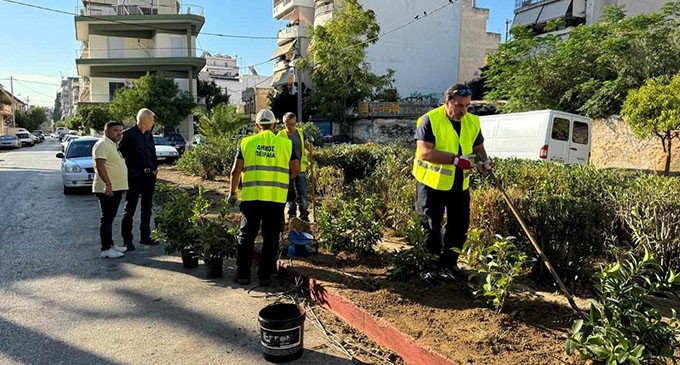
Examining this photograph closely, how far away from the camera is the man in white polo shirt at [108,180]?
583 centimetres

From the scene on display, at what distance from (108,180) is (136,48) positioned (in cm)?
4216

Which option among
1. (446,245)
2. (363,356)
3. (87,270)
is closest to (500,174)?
(446,245)

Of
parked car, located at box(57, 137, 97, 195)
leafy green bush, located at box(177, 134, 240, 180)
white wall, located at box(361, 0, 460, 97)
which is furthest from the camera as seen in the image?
white wall, located at box(361, 0, 460, 97)

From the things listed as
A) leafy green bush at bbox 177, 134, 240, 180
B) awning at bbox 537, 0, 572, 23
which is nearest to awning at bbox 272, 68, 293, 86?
awning at bbox 537, 0, 572, 23

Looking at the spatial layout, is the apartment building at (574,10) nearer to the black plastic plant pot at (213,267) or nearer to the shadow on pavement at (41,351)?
the black plastic plant pot at (213,267)

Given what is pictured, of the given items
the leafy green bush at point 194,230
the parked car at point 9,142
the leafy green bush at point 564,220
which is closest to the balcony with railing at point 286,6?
the parked car at point 9,142

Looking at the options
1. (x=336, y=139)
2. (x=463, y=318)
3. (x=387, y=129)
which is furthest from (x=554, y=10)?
(x=463, y=318)

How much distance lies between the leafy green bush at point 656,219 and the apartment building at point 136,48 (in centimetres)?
4098

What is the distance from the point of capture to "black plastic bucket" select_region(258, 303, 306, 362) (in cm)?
325

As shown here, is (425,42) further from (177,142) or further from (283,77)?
(177,142)

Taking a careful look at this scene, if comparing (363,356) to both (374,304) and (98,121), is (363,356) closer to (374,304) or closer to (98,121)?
(374,304)

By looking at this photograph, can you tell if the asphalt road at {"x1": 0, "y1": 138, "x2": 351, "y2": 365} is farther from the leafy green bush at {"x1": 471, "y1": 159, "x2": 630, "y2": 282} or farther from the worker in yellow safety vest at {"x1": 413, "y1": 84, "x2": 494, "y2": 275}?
the leafy green bush at {"x1": 471, "y1": 159, "x2": 630, "y2": 282}

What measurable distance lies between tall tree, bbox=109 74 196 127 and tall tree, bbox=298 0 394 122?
12249 mm

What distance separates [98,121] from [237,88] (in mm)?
40526
